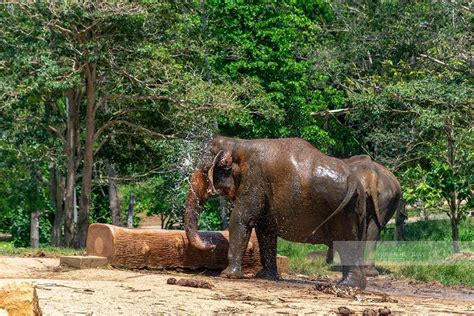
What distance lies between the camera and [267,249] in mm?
16609

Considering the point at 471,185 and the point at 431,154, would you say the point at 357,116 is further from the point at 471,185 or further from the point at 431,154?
the point at 471,185

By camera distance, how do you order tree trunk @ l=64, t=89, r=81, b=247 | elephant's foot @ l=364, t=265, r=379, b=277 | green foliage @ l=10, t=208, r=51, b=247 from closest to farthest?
elephant's foot @ l=364, t=265, r=379, b=277
tree trunk @ l=64, t=89, r=81, b=247
green foliage @ l=10, t=208, r=51, b=247

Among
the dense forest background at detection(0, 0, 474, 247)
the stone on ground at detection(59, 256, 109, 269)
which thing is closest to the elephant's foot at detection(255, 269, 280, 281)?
the stone on ground at detection(59, 256, 109, 269)

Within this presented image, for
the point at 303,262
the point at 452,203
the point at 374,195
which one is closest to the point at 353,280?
the point at 374,195

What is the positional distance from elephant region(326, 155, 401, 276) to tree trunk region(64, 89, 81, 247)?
25.8 ft

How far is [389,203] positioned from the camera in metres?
20.8

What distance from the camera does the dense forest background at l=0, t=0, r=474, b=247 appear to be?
2586 centimetres

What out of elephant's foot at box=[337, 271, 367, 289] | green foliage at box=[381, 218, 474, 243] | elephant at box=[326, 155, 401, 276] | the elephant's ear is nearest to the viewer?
elephant's foot at box=[337, 271, 367, 289]

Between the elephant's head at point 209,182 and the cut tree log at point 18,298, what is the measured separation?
7.93 m

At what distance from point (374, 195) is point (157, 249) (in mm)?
3764

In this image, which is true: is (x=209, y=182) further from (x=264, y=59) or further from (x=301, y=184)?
(x=264, y=59)

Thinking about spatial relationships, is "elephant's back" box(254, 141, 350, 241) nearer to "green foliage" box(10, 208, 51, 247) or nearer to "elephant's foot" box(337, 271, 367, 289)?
"elephant's foot" box(337, 271, 367, 289)

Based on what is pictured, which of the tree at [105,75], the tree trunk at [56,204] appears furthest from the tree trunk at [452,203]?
the tree trunk at [56,204]

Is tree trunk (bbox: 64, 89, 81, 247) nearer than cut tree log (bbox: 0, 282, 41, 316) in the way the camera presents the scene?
No
